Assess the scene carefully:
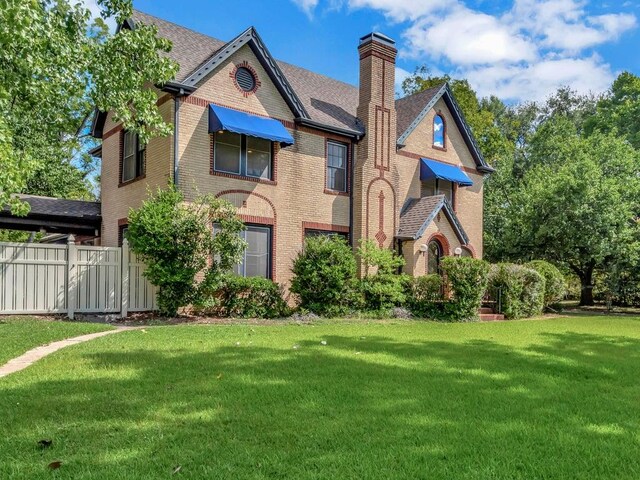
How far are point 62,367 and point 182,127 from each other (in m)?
10.0

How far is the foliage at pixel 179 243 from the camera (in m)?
13.6

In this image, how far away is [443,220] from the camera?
20766mm

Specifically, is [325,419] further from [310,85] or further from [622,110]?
[622,110]

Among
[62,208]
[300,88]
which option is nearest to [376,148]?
[300,88]

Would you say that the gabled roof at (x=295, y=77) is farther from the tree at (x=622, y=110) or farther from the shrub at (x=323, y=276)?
the tree at (x=622, y=110)

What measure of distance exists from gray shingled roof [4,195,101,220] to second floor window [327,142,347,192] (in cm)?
882

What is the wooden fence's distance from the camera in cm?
1298

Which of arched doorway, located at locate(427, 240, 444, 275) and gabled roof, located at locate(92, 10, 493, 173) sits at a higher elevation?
gabled roof, located at locate(92, 10, 493, 173)

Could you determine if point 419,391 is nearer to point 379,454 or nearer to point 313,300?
point 379,454

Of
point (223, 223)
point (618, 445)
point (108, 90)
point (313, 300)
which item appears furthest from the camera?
point (313, 300)

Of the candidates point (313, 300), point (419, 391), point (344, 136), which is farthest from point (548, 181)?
point (419, 391)

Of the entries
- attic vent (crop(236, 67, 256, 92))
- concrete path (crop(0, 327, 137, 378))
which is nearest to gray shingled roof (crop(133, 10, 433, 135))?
attic vent (crop(236, 67, 256, 92))

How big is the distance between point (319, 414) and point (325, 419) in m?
0.17

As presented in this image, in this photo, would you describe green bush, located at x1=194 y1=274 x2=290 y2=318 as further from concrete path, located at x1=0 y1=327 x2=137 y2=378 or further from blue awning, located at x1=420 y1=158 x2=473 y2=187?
blue awning, located at x1=420 y1=158 x2=473 y2=187
